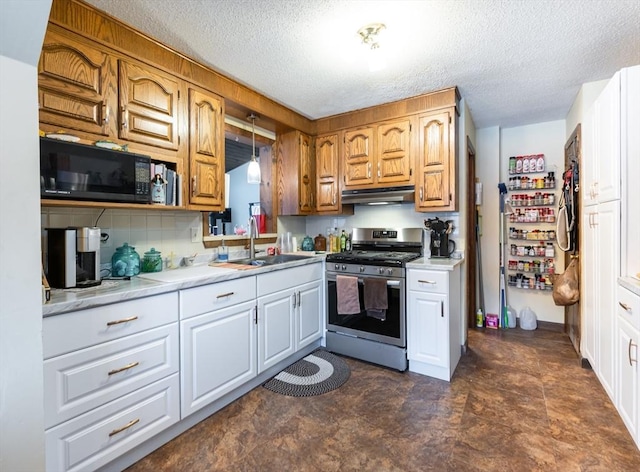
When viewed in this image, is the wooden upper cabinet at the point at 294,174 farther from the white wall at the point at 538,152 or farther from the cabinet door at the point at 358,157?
the white wall at the point at 538,152

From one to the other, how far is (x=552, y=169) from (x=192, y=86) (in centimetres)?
370

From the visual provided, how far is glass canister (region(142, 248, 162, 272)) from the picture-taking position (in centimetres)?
208

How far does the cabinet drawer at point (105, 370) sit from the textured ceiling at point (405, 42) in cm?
172

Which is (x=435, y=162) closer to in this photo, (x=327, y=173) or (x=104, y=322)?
(x=327, y=173)

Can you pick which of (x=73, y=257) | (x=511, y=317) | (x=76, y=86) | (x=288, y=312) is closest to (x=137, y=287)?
(x=73, y=257)

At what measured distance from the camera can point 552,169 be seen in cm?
343

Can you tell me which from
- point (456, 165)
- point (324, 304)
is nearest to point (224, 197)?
point (324, 304)

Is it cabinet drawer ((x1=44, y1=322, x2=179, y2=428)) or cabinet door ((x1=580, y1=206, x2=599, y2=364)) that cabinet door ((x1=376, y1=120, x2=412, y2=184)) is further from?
cabinet drawer ((x1=44, y1=322, x2=179, y2=428))

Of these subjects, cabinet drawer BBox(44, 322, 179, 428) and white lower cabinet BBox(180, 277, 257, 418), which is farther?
white lower cabinet BBox(180, 277, 257, 418)

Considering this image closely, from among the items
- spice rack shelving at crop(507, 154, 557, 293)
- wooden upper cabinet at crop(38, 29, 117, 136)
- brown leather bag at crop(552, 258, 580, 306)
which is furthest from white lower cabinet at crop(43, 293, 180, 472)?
spice rack shelving at crop(507, 154, 557, 293)

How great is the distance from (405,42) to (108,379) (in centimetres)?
245

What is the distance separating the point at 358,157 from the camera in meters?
3.11

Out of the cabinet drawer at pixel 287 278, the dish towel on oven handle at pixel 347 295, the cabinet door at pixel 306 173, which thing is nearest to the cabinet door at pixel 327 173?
the cabinet door at pixel 306 173

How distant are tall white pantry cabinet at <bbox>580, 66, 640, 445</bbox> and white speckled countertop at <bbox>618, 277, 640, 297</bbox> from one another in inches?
3.0
